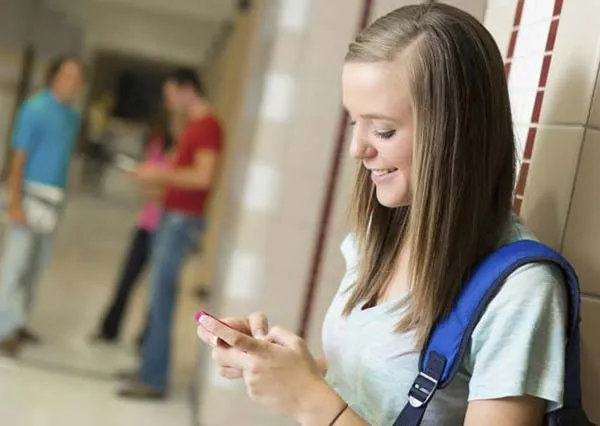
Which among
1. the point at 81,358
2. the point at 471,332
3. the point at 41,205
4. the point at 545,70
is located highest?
the point at 545,70

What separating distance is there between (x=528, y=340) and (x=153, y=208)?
10.4 feet

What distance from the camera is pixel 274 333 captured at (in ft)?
3.77

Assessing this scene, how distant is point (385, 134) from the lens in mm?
1050

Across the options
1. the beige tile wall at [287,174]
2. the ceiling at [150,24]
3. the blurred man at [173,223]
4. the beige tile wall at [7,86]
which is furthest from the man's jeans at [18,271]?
the beige tile wall at [7,86]

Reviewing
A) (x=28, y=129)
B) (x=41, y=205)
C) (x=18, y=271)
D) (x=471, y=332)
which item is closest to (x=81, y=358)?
(x=18, y=271)

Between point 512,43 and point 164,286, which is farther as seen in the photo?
point 164,286

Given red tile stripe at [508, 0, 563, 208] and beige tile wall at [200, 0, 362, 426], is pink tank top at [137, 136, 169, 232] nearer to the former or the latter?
beige tile wall at [200, 0, 362, 426]

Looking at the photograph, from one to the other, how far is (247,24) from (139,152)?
557cm

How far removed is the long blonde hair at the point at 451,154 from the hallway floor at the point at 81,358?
7.71ft

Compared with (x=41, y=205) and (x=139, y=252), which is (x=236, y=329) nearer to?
(x=41, y=205)

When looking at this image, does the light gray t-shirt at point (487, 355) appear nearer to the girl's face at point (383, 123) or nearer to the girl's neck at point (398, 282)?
the girl's neck at point (398, 282)

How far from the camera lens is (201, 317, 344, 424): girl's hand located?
1.03 metres

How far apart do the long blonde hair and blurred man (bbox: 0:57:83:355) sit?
2858 millimetres

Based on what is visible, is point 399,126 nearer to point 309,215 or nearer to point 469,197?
point 469,197
